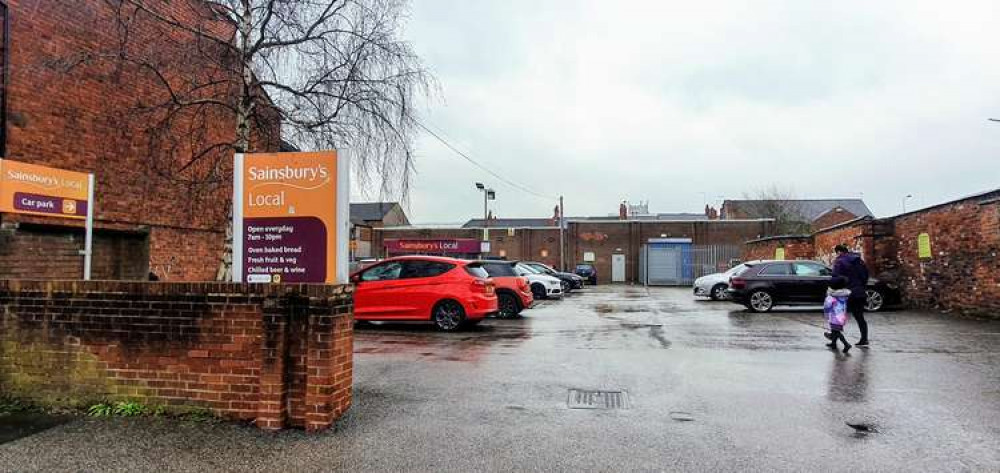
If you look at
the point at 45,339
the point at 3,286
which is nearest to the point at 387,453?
the point at 45,339

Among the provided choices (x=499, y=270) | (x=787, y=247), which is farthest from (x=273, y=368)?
(x=787, y=247)

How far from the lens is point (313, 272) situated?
20.3 ft

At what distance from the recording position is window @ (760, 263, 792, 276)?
57.4 ft

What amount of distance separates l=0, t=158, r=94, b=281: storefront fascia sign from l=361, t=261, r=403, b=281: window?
219 inches

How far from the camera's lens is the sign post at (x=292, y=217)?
20.2 ft

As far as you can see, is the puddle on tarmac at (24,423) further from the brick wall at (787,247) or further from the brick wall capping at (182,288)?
the brick wall at (787,247)

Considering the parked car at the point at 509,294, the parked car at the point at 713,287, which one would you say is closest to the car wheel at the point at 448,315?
the parked car at the point at 509,294

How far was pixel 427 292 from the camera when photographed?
1289 cm

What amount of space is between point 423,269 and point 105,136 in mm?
6536

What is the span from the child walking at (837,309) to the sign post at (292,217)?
7.76 meters

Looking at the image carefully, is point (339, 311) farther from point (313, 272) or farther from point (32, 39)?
point (32, 39)

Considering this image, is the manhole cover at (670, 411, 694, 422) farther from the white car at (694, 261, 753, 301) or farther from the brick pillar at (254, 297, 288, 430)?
the white car at (694, 261, 753, 301)

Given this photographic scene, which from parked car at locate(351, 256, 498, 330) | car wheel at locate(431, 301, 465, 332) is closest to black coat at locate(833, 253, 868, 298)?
parked car at locate(351, 256, 498, 330)

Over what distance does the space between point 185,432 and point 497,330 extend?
828cm
